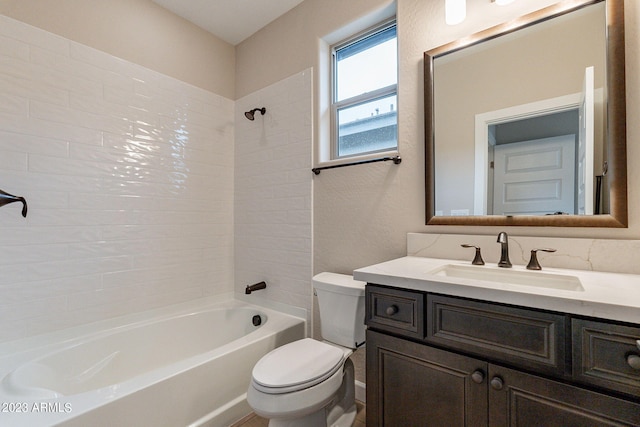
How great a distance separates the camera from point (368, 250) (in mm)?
1790

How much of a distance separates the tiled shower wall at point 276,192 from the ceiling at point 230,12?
518mm

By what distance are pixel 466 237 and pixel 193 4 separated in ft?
7.88

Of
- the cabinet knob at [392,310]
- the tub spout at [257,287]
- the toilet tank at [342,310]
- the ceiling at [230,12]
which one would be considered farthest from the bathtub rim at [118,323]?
the ceiling at [230,12]

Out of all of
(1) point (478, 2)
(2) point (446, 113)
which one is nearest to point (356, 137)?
(2) point (446, 113)

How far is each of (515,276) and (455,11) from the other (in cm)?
126

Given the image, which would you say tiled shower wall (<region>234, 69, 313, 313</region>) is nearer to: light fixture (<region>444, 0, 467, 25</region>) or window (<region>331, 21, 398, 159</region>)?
window (<region>331, 21, 398, 159</region>)

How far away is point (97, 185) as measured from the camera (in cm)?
183

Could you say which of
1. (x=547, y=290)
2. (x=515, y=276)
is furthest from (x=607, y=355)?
(x=515, y=276)

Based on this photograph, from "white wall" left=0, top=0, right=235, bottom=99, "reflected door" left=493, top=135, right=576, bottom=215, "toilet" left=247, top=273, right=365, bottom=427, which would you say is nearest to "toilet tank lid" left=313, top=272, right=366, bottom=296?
"toilet" left=247, top=273, right=365, bottom=427

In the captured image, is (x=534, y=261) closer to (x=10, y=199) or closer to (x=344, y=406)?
(x=344, y=406)

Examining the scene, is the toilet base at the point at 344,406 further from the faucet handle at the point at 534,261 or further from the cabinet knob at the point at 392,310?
the faucet handle at the point at 534,261

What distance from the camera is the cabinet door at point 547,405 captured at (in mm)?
733

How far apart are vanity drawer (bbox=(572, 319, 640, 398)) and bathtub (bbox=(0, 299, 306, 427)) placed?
4.85 ft

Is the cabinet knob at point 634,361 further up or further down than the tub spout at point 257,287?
further up
